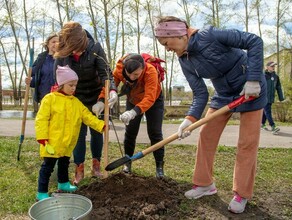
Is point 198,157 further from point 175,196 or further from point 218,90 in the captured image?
point 218,90

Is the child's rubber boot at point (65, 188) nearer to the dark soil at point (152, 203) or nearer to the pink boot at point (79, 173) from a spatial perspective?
the dark soil at point (152, 203)

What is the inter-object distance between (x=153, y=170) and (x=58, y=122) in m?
1.73

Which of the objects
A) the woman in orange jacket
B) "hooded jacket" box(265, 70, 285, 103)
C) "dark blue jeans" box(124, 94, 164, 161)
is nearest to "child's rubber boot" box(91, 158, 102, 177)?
the woman in orange jacket

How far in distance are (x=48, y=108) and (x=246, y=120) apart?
1956 millimetres

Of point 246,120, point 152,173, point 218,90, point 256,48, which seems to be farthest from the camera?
point 152,173

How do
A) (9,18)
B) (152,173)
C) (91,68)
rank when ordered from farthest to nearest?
(9,18) → (152,173) → (91,68)

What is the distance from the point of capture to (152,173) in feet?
14.8

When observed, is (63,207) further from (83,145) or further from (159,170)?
(159,170)

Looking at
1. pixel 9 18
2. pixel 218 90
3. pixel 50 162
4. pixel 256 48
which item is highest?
pixel 9 18

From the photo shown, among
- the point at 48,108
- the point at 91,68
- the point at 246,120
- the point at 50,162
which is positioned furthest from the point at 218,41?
the point at 50,162

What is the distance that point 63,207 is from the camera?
282 cm

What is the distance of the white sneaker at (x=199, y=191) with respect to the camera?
3512mm

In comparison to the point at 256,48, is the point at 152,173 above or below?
below

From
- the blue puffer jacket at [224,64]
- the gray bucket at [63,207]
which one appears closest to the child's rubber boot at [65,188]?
the gray bucket at [63,207]
